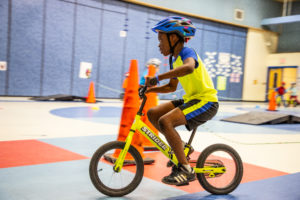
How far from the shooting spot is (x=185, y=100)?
348 cm

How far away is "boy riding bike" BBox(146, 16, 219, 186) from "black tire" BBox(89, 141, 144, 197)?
30 centimetres

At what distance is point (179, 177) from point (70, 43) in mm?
14934

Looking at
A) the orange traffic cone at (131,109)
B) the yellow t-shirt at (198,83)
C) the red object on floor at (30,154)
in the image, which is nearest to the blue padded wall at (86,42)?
the red object on floor at (30,154)

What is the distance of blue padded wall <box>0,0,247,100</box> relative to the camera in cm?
1520

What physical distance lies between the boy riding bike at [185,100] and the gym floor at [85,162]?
35cm

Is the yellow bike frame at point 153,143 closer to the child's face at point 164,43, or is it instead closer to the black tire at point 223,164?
the black tire at point 223,164

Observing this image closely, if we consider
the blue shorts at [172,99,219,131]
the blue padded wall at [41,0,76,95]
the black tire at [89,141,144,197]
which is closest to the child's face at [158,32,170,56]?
the blue shorts at [172,99,219,131]

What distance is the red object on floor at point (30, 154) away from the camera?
4288mm

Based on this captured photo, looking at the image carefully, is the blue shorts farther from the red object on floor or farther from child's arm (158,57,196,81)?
the red object on floor

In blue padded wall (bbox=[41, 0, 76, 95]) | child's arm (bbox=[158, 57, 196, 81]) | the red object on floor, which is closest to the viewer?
child's arm (bbox=[158, 57, 196, 81])

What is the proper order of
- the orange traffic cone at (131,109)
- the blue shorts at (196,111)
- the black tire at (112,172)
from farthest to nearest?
the orange traffic cone at (131,109) < the blue shorts at (196,111) < the black tire at (112,172)

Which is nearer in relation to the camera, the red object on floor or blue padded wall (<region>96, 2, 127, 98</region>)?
the red object on floor

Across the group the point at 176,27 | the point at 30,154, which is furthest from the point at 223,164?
the point at 30,154

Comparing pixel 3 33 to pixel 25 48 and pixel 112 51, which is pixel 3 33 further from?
pixel 112 51
